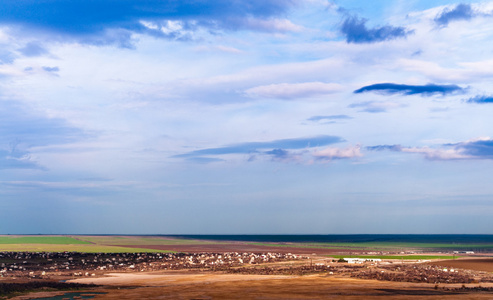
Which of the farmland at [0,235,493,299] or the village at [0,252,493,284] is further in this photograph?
the village at [0,252,493,284]

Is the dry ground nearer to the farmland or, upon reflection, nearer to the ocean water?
the farmland

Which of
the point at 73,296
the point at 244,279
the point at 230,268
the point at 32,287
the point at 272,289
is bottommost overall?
the point at 73,296

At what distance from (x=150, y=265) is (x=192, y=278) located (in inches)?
754

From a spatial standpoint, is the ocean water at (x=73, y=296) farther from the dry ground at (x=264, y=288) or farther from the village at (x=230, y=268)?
the village at (x=230, y=268)

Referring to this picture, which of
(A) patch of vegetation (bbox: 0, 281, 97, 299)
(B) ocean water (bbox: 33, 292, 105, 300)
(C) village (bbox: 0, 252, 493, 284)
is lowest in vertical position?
(B) ocean water (bbox: 33, 292, 105, 300)

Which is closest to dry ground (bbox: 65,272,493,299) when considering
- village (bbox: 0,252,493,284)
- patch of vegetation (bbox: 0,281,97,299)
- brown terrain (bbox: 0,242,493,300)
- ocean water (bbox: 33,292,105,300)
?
brown terrain (bbox: 0,242,493,300)

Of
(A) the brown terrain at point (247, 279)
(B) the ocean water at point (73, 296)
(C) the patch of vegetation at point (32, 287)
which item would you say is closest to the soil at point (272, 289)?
(A) the brown terrain at point (247, 279)

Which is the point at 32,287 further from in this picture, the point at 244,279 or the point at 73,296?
the point at 244,279

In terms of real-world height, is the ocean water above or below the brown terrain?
below

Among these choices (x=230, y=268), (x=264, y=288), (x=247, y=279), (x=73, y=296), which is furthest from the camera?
(x=230, y=268)

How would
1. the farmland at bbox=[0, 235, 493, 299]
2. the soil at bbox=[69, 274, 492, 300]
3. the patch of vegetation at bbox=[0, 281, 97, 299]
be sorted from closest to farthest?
the soil at bbox=[69, 274, 492, 300] → the patch of vegetation at bbox=[0, 281, 97, 299] → the farmland at bbox=[0, 235, 493, 299]

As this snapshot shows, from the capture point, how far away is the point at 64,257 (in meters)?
89.8

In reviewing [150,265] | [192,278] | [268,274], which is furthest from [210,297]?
[150,265]

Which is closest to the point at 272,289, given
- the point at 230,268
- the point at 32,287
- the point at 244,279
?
the point at 244,279
